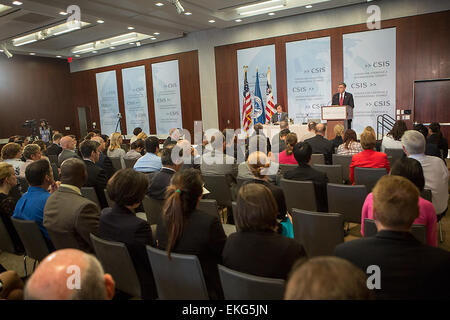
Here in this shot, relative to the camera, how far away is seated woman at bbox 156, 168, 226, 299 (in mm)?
2094

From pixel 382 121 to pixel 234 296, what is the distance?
370 inches

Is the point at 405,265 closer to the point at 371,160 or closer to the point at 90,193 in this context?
the point at 371,160

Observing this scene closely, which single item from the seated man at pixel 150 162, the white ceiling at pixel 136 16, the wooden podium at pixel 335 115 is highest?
the white ceiling at pixel 136 16

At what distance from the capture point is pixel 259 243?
5.78 ft

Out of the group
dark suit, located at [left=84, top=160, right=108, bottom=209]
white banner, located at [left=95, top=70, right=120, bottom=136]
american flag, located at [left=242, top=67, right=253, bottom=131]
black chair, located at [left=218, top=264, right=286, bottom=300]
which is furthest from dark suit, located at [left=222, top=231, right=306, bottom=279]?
Answer: white banner, located at [left=95, top=70, right=120, bottom=136]

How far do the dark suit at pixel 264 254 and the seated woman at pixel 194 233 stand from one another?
283 mm

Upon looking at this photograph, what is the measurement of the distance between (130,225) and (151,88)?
12839 millimetres

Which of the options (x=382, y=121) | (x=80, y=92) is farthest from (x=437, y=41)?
(x=80, y=92)

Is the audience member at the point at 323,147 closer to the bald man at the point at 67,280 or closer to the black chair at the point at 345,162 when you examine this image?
the black chair at the point at 345,162

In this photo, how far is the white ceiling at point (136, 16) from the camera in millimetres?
9016

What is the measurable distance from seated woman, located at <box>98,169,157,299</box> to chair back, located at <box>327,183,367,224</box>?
2.03 meters

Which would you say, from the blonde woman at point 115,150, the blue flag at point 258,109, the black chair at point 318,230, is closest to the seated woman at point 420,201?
the black chair at point 318,230

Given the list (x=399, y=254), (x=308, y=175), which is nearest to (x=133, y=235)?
(x=399, y=254)

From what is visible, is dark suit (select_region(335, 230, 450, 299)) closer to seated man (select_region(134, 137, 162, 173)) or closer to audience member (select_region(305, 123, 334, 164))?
seated man (select_region(134, 137, 162, 173))
